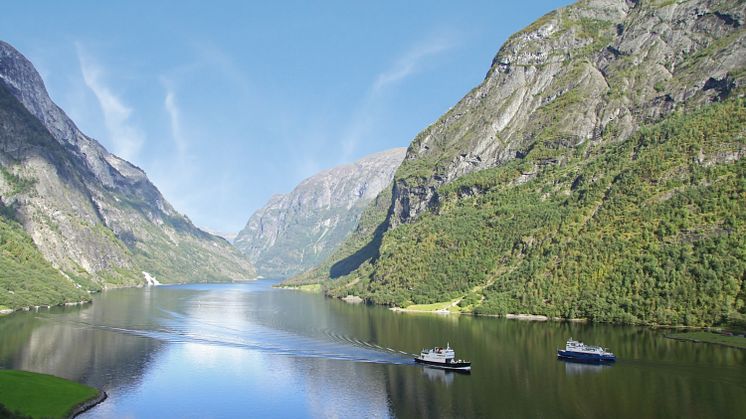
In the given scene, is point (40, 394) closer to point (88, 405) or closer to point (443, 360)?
point (88, 405)

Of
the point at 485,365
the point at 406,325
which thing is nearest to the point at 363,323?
the point at 406,325

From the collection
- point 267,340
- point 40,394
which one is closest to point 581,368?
point 267,340

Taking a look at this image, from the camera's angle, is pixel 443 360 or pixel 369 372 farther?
pixel 443 360

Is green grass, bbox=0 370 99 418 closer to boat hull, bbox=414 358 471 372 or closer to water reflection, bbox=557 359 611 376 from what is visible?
boat hull, bbox=414 358 471 372

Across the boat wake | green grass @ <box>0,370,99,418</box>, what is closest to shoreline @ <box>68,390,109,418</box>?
green grass @ <box>0,370,99,418</box>

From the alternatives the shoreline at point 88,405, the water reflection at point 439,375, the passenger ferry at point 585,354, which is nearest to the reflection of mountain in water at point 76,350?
the shoreline at point 88,405

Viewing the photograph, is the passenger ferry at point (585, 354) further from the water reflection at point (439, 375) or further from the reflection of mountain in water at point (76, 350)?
the reflection of mountain in water at point (76, 350)
